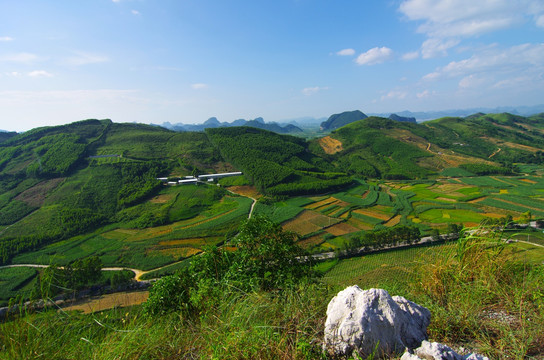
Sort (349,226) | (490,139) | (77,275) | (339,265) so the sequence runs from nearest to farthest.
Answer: (77,275) → (339,265) → (349,226) → (490,139)

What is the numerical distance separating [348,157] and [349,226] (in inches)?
2648

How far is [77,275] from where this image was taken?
105 feet

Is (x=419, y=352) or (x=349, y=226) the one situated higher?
(x=419, y=352)

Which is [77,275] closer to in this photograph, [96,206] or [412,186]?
[96,206]

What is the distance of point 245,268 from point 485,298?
242 inches

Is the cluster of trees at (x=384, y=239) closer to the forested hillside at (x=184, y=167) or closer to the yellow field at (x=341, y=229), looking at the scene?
the yellow field at (x=341, y=229)

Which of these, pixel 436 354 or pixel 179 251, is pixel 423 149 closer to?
pixel 179 251

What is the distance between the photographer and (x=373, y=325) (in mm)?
3674

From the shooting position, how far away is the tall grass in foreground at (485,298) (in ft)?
11.6

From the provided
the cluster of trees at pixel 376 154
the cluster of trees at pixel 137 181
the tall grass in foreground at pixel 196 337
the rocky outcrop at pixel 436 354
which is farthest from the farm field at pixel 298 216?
the rocky outcrop at pixel 436 354

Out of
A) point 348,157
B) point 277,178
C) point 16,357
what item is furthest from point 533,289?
point 348,157

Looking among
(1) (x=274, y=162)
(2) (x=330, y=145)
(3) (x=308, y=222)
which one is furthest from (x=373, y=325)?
(2) (x=330, y=145)

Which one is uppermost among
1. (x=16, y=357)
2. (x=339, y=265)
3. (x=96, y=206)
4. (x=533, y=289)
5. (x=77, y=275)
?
(x=16, y=357)

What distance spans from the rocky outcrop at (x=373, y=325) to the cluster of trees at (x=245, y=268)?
9.85ft
